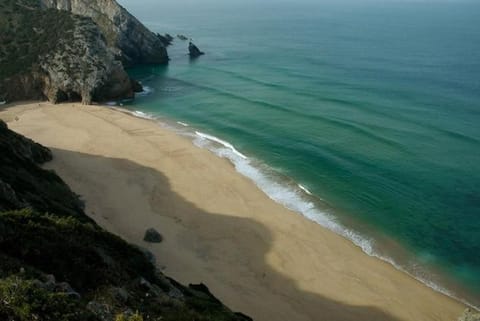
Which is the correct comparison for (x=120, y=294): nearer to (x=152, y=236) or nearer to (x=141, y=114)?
(x=152, y=236)

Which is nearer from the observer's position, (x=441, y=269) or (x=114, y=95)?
(x=441, y=269)

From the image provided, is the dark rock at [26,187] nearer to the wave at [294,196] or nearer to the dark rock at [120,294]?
the dark rock at [120,294]

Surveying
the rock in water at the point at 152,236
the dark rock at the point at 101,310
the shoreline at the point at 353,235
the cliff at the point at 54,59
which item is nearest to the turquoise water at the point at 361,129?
the shoreline at the point at 353,235

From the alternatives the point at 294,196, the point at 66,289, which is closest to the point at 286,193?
the point at 294,196

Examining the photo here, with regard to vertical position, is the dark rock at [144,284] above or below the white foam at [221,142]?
above

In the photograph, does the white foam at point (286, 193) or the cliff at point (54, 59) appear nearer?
the white foam at point (286, 193)

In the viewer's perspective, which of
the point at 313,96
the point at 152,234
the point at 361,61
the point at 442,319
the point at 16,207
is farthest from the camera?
the point at 361,61

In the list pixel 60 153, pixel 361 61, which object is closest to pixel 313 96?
pixel 361 61

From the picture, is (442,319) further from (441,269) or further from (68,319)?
(68,319)
